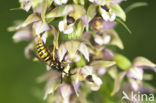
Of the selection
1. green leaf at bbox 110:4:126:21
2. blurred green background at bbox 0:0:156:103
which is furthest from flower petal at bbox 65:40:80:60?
blurred green background at bbox 0:0:156:103

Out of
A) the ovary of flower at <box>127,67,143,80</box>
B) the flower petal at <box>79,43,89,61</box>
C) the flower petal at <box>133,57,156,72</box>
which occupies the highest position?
the flower petal at <box>79,43,89,61</box>

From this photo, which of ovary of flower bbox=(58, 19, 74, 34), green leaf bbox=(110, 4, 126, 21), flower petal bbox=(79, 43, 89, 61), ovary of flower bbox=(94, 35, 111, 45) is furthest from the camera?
ovary of flower bbox=(94, 35, 111, 45)

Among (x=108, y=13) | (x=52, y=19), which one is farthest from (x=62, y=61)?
(x=108, y=13)

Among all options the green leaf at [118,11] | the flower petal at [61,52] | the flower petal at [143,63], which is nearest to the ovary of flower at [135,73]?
the flower petal at [143,63]

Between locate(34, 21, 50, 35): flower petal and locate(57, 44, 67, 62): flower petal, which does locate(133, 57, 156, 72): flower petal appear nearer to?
locate(57, 44, 67, 62): flower petal

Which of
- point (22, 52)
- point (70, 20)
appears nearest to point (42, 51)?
point (70, 20)

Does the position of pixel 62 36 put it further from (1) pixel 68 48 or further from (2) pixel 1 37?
(2) pixel 1 37
